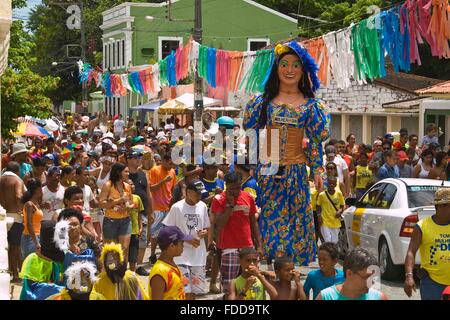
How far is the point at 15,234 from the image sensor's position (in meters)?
12.7

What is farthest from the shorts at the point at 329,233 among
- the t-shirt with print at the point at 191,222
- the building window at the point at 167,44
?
the building window at the point at 167,44

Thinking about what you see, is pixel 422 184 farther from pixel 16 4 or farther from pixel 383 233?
pixel 16 4

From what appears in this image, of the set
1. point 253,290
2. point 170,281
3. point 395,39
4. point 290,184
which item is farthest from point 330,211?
point 170,281

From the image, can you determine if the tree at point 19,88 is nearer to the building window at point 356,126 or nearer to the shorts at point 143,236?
the shorts at point 143,236

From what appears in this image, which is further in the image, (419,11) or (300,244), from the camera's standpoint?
(419,11)

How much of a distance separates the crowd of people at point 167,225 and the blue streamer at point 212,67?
7.69 ft

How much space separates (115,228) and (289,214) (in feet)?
10.5

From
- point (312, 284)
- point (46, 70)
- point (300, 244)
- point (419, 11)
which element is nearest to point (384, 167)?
point (419, 11)

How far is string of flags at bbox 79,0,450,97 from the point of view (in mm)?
13662

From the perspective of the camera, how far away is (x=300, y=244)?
33.7ft

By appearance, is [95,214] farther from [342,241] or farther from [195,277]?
[342,241]

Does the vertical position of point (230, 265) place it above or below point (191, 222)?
below

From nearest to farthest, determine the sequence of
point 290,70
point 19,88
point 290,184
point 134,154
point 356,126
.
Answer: point 290,184 → point 290,70 → point 134,154 → point 19,88 → point 356,126

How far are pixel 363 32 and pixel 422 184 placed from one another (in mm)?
3407
